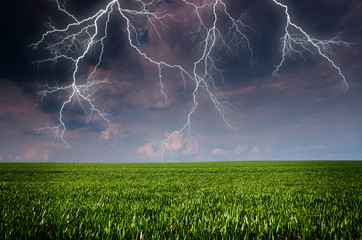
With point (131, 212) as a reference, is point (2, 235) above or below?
above

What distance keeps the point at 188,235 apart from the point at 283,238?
1.15 metres

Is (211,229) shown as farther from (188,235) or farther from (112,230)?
(112,230)

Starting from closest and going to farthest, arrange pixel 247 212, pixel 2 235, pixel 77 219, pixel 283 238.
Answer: pixel 2 235
pixel 283 238
pixel 77 219
pixel 247 212

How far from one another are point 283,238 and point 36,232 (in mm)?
2982

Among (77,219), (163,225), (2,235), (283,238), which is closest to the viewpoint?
(2,235)

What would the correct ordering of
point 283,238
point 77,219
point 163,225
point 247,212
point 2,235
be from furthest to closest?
point 247,212, point 77,219, point 163,225, point 283,238, point 2,235

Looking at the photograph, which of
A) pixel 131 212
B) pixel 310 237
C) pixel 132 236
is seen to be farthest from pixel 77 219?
pixel 310 237

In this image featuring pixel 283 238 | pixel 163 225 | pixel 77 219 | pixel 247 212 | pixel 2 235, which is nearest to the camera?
pixel 2 235

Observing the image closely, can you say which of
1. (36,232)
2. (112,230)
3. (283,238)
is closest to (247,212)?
(283,238)

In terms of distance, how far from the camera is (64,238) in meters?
2.19

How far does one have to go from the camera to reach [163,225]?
8.73 ft

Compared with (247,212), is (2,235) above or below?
above

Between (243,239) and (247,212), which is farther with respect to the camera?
(247,212)

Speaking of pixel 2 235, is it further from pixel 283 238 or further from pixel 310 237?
pixel 310 237
